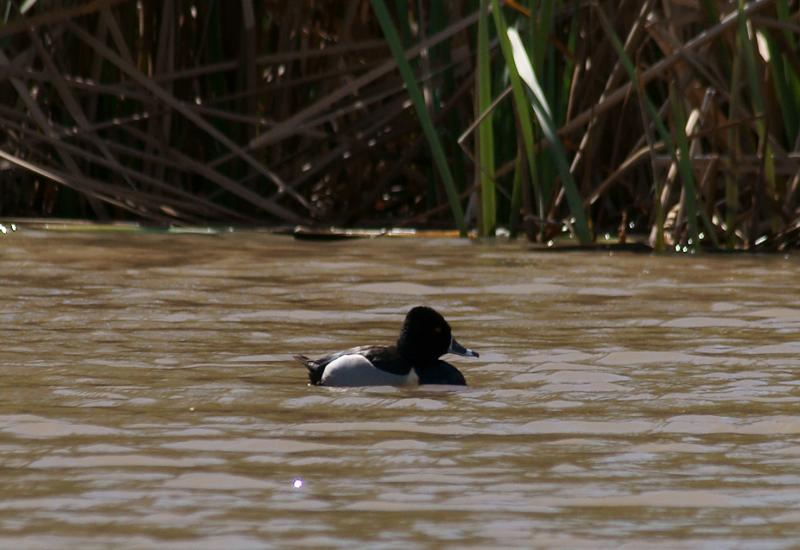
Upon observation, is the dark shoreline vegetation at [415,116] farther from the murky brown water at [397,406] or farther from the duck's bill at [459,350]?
the duck's bill at [459,350]

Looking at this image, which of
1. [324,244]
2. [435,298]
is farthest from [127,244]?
[435,298]

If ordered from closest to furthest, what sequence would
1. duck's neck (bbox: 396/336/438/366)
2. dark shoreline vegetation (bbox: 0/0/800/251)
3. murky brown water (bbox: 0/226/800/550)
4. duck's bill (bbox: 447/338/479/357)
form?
1. murky brown water (bbox: 0/226/800/550)
2. duck's neck (bbox: 396/336/438/366)
3. duck's bill (bbox: 447/338/479/357)
4. dark shoreline vegetation (bbox: 0/0/800/251)

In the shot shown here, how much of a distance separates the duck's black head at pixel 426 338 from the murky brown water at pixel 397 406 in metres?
0.12

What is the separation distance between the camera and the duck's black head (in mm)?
5441

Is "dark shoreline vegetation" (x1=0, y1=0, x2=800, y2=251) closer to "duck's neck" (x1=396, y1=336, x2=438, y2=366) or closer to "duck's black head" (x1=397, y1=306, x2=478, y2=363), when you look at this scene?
"duck's black head" (x1=397, y1=306, x2=478, y2=363)

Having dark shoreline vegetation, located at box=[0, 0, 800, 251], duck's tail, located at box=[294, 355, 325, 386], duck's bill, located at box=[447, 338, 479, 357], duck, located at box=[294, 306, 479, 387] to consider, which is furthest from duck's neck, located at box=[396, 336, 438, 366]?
dark shoreline vegetation, located at box=[0, 0, 800, 251]

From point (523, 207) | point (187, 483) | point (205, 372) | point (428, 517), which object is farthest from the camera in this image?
point (523, 207)

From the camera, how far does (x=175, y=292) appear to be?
727 cm

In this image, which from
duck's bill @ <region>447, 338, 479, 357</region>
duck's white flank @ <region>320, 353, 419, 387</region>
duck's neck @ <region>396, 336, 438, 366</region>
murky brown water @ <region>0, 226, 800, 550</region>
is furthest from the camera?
duck's bill @ <region>447, 338, 479, 357</region>

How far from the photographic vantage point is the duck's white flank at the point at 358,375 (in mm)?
5195

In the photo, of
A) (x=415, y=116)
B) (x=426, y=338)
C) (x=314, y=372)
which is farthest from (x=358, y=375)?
(x=415, y=116)

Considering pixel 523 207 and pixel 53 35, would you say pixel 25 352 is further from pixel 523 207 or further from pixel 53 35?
pixel 53 35

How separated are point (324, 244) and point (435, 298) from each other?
1.82 m

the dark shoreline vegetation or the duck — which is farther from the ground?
the dark shoreline vegetation
